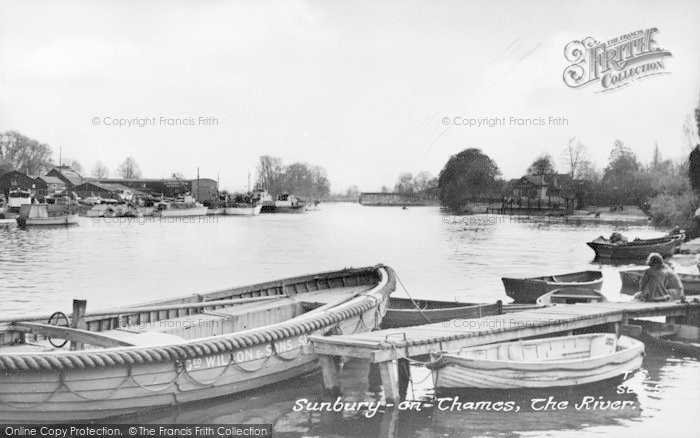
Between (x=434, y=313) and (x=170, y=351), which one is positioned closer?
(x=170, y=351)

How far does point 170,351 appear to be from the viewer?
8.95 meters

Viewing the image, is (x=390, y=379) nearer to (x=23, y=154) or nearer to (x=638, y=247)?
(x=638, y=247)

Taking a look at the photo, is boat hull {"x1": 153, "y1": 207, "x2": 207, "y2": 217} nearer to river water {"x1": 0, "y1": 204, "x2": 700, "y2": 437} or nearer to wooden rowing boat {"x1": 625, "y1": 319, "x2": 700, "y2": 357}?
river water {"x1": 0, "y1": 204, "x2": 700, "y2": 437}

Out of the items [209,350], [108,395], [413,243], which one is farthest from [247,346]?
[413,243]

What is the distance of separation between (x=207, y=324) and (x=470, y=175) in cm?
8829

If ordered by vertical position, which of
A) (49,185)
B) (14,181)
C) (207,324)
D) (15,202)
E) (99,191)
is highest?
(14,181)

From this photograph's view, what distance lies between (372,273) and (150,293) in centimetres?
1088

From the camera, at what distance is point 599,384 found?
10.8m

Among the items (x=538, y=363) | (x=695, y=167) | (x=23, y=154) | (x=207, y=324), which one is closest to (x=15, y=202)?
(x=23, y=154)

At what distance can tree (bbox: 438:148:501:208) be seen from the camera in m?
97.6

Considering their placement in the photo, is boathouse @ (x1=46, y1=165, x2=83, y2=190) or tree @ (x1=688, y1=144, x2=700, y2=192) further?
boathouse @ (x1=46, y1=165, x2=83, y2=190)

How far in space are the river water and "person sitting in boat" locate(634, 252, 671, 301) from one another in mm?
1326

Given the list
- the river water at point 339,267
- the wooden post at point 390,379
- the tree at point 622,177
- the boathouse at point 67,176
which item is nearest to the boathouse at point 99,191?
the boathouse at point 67,176

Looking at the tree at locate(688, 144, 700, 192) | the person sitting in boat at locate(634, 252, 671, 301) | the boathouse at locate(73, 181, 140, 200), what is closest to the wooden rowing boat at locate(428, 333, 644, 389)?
the person sitting in boat at locate(634, 252, 671, 301)
